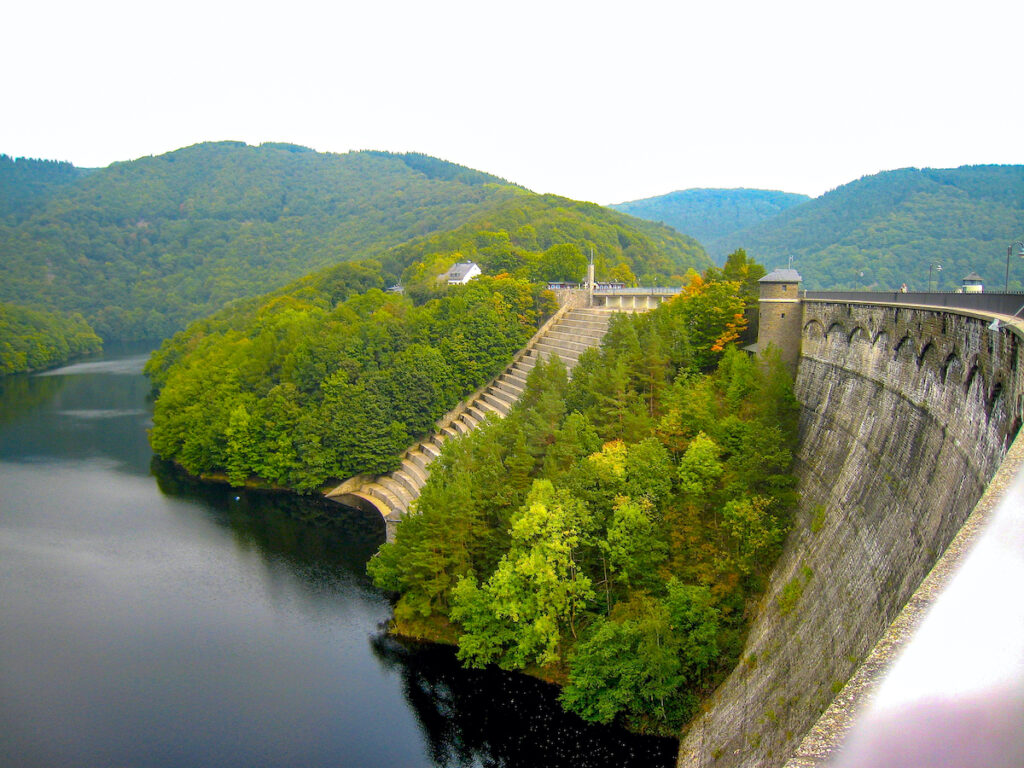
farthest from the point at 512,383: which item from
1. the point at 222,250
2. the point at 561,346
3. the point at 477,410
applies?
the point at 222,250

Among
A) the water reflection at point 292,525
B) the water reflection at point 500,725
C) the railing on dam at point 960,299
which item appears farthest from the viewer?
the water reflection at point 292,525

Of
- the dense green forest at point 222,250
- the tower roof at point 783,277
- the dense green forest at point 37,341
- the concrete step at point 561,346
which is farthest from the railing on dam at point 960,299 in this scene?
the dense green forest at point 37,341

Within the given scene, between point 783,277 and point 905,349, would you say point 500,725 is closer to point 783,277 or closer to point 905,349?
point 905,349

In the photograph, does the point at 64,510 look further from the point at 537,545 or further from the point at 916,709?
the point at 916,709

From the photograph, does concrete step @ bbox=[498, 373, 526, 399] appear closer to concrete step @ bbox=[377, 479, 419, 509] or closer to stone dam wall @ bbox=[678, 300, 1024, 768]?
concrete step @ bbox=[377, 479, 419, 509]

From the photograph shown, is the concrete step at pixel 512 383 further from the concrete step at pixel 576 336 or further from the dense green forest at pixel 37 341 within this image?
the dense green forest at pixel 37 341

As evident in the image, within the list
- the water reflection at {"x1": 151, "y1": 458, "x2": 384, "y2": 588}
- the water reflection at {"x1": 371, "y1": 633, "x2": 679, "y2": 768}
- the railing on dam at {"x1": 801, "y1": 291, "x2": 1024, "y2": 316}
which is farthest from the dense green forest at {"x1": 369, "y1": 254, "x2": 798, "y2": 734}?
the water reflection at {"x1": 151, "y1": 458, "x2": 384, "y2": 588}
